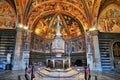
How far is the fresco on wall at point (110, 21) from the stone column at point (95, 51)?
1.35 m

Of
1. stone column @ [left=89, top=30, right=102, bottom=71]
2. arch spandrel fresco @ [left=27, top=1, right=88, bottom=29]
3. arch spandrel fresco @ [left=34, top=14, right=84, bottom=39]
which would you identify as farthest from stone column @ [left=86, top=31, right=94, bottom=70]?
arch spandrel fresco @ [left=34, top=14, right=84, bottom=39]

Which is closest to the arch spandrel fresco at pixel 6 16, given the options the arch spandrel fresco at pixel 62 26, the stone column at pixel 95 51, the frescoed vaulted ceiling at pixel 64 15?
the frescoed vaulted ceiling at pixel 64 15

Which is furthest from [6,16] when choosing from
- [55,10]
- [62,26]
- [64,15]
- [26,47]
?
[64,15]

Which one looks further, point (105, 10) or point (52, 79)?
point (105, 10)

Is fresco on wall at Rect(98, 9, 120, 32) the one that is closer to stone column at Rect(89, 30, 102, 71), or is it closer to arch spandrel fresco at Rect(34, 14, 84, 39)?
stone column at Rect(89, 30, 102, 71)

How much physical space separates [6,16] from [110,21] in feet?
45.1

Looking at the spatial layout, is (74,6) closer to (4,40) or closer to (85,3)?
(85,3)

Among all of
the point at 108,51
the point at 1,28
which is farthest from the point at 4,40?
the point at 108,51

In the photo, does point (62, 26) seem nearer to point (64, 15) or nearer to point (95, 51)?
point (64, 15)

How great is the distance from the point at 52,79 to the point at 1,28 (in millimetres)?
11043

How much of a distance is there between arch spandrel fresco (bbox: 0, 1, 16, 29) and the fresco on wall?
1140cm

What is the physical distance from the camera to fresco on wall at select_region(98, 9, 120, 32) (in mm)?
16062

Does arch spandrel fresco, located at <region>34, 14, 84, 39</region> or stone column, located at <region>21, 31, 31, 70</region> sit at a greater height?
arch spandrel fresco, located at <region>34, 14, 84, 39</region>

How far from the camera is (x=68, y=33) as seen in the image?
1969 centimetres
